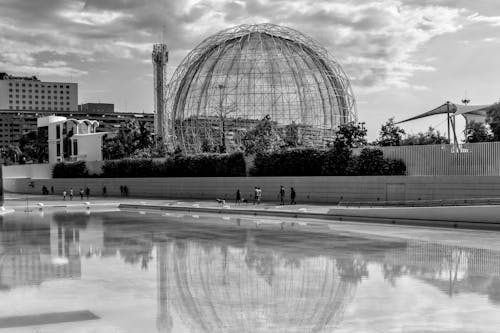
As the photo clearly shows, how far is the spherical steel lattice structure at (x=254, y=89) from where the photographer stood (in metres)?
55.6

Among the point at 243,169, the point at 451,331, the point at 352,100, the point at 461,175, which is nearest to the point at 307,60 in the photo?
the point at 352,100

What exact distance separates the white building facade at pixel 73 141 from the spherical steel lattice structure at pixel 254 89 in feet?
61.2

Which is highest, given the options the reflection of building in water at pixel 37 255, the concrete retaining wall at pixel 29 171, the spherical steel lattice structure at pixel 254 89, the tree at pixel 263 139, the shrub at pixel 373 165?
the spherical steel lattice structure at pixel 254 89

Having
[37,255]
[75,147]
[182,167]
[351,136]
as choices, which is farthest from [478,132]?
→ [75,147]

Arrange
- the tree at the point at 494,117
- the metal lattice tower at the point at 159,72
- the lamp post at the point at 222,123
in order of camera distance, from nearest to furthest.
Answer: the tree at the point at 494,117
the lamp post at the point at 222,123
the metal lattice tower at the point at 159,72

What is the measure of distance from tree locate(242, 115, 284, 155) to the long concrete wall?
8.89 feet

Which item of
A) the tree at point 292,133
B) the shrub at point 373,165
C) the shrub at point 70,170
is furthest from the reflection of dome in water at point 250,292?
the shrub at point 70,170

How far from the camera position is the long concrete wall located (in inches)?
1361

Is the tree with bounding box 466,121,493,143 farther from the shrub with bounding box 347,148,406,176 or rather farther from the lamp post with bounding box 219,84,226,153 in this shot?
the lamp post with bounding box 219,84,226,153

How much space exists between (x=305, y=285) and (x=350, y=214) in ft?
61.7

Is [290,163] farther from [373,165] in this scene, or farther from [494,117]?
[494,117]

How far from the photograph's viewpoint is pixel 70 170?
7250 cm

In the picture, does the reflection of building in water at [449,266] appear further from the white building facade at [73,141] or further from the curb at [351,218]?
the white building facade at [73,141]

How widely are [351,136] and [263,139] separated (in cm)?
890
